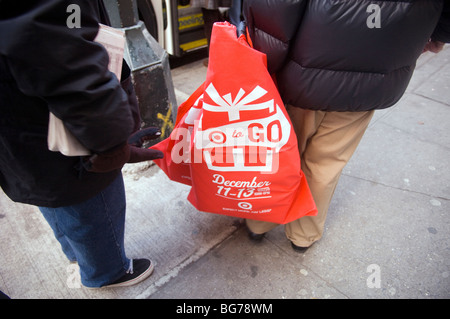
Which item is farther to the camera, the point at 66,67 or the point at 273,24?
the point at 273,24

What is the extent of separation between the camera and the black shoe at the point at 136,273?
1.75 meters

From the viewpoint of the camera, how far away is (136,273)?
1784 mm

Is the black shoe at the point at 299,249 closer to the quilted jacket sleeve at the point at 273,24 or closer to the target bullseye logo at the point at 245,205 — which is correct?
the target bullseye logo at the point at 245,205

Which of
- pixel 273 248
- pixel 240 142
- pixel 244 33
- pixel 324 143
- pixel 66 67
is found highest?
pixel 66 67

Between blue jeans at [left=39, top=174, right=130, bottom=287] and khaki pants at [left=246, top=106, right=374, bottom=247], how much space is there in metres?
0.96

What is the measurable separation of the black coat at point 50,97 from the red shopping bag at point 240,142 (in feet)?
1.39

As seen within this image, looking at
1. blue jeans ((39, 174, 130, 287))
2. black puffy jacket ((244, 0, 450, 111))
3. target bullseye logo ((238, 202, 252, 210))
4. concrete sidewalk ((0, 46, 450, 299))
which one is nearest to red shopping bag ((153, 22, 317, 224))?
target bullseye logo ((238, 202, 252, 210))

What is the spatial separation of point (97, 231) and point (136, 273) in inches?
19.8

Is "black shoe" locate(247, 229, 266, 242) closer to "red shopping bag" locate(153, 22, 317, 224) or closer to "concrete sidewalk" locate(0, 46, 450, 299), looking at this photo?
"concrete sidewalk" locate(0, 46, 450, 299)

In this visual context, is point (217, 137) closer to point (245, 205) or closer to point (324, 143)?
point (245, 205)

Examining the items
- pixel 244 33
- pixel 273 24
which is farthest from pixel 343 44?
pixel 244 33

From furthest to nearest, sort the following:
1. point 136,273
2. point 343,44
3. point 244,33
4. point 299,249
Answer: point 299,249 < point 136,273 < point 244,33 < point 343,44

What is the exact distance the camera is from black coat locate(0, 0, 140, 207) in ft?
2.59
